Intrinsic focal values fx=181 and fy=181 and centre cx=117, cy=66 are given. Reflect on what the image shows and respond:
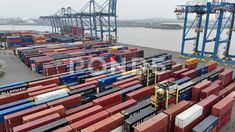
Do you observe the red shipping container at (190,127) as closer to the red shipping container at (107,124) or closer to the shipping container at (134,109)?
the shipping container at (134,109)

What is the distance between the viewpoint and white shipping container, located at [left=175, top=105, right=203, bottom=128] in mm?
14680

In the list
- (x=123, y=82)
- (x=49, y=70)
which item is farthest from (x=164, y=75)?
(x=49, y=70)

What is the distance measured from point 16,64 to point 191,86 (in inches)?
1676

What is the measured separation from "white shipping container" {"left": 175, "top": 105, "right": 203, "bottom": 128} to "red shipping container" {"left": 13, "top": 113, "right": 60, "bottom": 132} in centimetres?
1025

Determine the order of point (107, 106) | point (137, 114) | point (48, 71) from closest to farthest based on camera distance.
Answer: point (137, 114)
point (107, 106)
point (48, 71)

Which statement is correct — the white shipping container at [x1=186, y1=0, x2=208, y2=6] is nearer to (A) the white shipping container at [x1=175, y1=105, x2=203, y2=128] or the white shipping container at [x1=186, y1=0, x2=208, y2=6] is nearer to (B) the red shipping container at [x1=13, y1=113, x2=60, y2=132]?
(A) the white shipping container at [x1=175, y1=105, x2=203, y2=128]

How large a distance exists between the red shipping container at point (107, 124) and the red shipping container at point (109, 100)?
3417 mm

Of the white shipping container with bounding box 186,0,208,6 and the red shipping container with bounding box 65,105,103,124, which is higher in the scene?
the white shipping container with bounding box 186,0,208,6

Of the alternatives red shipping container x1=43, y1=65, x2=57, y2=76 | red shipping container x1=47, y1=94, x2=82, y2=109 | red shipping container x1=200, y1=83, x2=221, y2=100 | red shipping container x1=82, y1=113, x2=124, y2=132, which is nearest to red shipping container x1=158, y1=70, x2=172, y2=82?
red shipping container x1=200, y1=83, x2=221, y2=100

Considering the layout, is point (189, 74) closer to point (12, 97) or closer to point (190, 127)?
point (190, 127)

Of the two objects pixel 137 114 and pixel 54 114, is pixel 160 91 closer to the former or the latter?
pixel 137 114

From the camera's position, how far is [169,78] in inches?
1089

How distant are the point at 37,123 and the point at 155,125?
9.46m

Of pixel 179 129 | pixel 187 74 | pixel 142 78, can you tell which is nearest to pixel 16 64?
pixel 142 78
